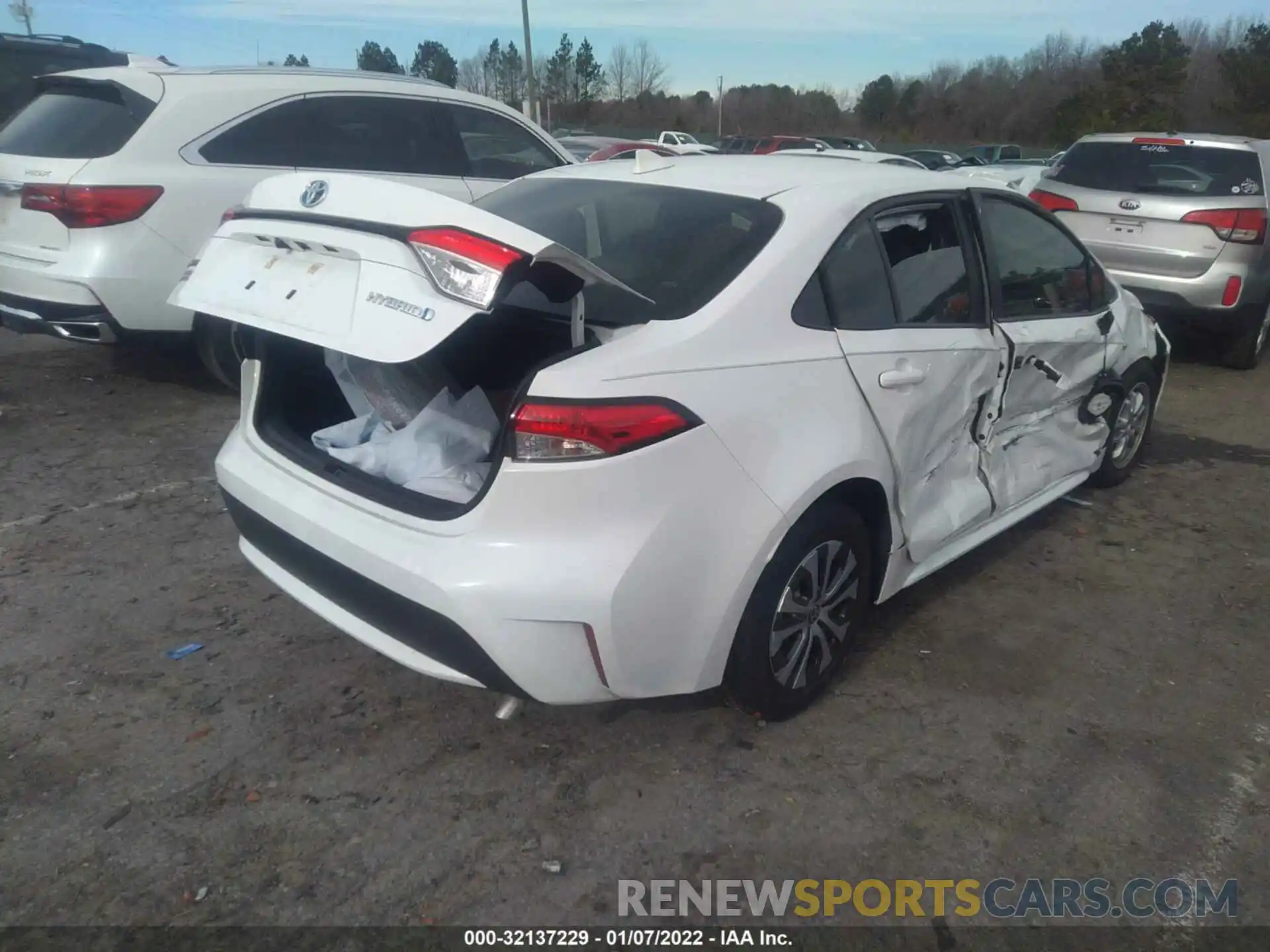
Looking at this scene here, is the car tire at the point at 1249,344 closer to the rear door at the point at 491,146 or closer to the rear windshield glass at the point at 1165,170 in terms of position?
the rear windshield glass at the point at 1165,170

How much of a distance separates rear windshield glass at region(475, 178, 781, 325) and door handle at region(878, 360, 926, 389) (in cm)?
56

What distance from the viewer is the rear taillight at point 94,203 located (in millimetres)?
5160

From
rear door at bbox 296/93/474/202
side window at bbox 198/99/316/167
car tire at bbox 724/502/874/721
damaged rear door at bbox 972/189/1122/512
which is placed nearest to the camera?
car tire at bbox 724/502/874/721

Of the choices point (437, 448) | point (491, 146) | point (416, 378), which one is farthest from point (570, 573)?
point (491, 146)

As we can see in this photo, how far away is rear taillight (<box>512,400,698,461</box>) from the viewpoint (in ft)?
7.61

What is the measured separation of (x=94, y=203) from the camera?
5.16m

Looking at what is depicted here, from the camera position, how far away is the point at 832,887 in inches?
95.3

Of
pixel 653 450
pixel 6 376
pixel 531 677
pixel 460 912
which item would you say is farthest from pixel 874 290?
pixel 6 376

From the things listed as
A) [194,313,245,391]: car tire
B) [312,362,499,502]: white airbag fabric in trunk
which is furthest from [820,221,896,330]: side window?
[194,313,245,391]: car tire

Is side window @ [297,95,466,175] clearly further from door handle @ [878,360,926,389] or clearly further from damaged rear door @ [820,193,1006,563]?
door handle @ [878,360,926,389]

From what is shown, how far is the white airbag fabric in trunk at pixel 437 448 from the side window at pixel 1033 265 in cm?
199

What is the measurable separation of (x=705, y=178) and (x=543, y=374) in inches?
48.3

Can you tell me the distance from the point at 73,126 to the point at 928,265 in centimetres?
476

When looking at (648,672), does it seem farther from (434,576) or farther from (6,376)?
(6,376)
